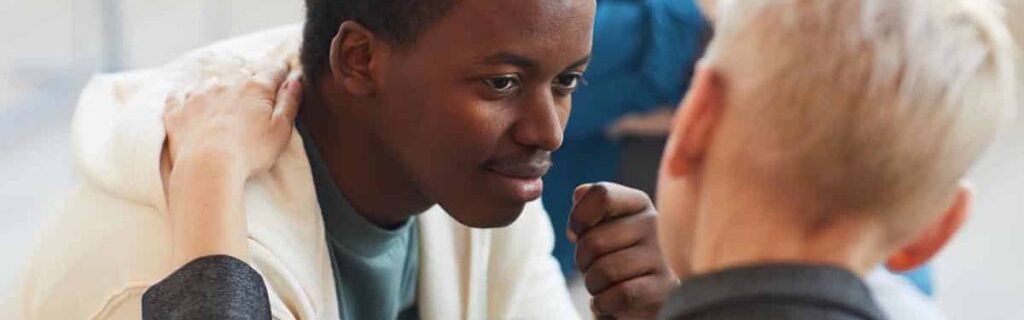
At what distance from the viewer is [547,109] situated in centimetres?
108

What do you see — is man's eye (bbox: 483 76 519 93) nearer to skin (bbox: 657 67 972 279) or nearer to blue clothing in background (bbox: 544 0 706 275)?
skin (bbox: 657 67 972 279)

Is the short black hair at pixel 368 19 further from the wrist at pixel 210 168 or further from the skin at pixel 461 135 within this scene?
the wrist at pixel 210 168

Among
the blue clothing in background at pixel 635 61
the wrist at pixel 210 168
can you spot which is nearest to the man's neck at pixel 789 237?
the wrist at pixel 210 168

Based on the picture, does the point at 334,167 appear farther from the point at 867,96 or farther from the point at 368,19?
the point at 867,96

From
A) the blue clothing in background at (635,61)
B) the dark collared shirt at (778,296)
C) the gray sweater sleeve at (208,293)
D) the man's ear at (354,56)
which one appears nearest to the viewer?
the dark collared shirt at (778,296)

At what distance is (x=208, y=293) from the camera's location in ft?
3.23

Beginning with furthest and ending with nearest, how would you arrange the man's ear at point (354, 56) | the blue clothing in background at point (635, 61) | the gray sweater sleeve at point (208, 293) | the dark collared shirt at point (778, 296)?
1. the blue clothing in background at point (635, 61)
2. the man's ear at point (354, 56)
3. the gray sweater sleeve at point (208, 293)
4. the dark collared shirt at point (778, 296)

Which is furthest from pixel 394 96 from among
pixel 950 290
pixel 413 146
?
pixel 950 290

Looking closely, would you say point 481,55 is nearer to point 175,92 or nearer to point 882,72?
point 175,92

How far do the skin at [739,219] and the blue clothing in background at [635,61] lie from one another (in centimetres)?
92

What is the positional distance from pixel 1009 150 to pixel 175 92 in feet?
7.90

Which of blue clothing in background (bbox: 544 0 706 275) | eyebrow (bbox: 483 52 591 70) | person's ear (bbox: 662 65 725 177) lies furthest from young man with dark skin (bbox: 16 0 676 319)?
blue clothing in background (bbox: 544 0 706 275)

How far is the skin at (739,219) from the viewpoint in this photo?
746mm

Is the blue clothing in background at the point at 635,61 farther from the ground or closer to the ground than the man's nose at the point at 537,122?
closer to the ground
